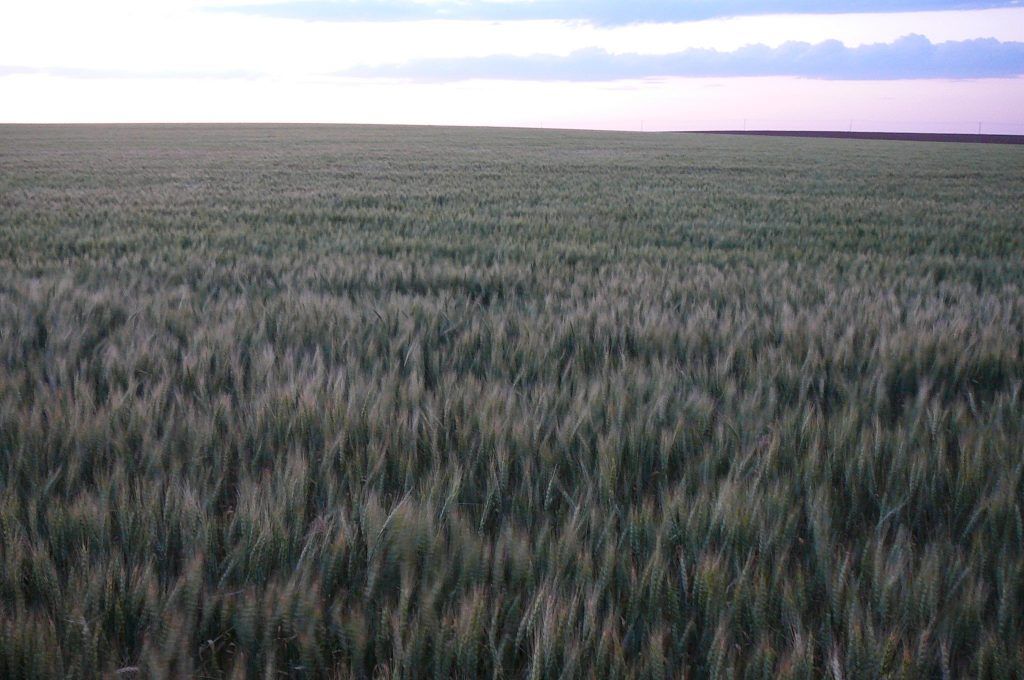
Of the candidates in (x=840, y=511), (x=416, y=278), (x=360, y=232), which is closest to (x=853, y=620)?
(x=840, y=511)

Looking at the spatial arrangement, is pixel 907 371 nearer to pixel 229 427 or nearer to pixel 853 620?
pixel 853 620

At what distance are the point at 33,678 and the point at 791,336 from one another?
2683mm

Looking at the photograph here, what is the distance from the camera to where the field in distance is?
3.69 ft

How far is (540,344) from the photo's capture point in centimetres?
276

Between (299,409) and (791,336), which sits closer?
(299,409)

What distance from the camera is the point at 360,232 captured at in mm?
6832

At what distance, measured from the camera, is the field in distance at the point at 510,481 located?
1124 millimetres

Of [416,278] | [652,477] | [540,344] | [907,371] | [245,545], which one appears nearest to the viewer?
[245,545]

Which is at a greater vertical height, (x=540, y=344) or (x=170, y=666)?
(x=540, y=344)

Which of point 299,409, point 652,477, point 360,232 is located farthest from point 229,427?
point 360,232

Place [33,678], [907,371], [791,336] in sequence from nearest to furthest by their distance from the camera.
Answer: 1. [33,678]
2. [907,371]
3. [791,336]

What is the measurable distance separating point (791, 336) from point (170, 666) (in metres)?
2.53

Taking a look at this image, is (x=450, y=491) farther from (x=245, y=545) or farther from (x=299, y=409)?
(x=299, y=409)

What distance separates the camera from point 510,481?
1.72 m
